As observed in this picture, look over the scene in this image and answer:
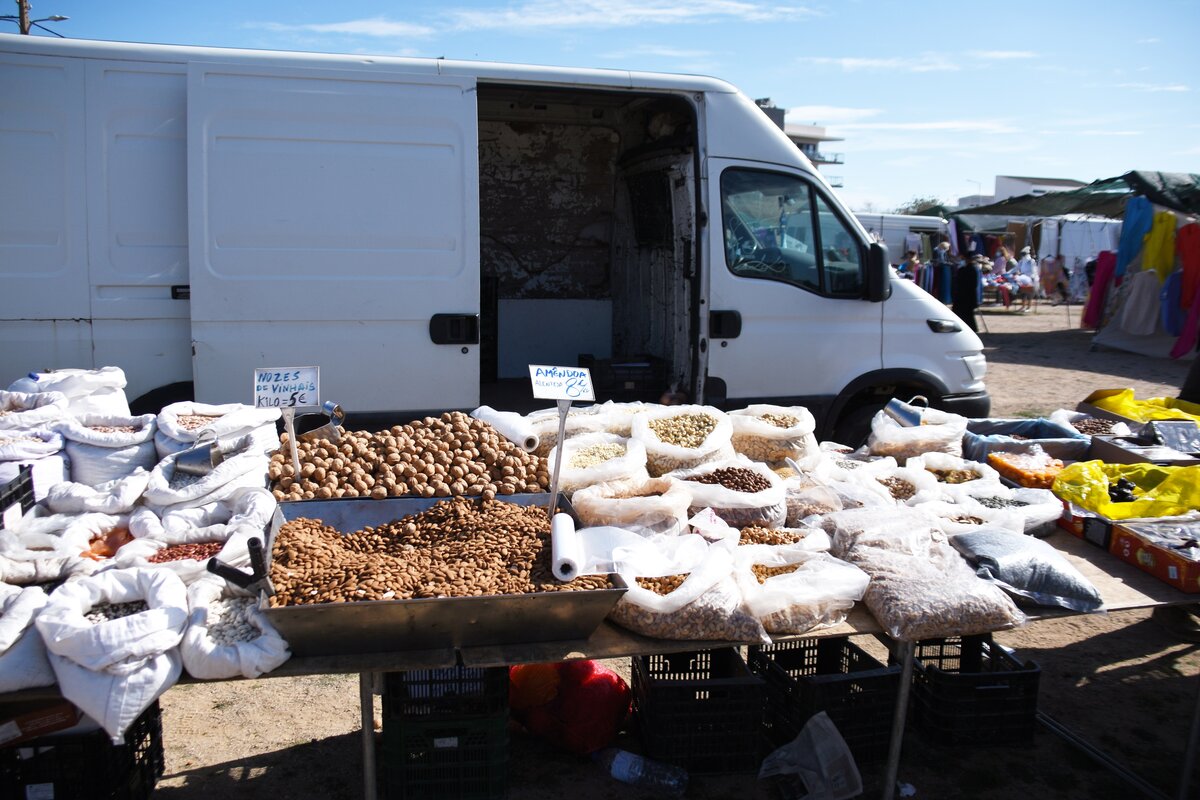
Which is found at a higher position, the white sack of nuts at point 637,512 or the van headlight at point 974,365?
the van headlight at point 974,365

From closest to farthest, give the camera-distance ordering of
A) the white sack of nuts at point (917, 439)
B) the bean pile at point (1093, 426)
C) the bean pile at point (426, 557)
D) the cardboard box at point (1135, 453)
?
the bean pile at point (426, 557)
the cardboard box at point (1135, 453)
the white sack of nuts at point (917, 439)
the bean pile at point (1093, 426)

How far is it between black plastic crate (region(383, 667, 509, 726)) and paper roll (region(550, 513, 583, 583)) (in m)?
0.48

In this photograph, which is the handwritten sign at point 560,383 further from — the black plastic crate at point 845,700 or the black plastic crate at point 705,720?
the black plastic crate at point 845,700

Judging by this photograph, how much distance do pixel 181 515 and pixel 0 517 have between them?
0.52 meters

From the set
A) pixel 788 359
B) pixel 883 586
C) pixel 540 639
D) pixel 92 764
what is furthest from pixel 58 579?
pixel 788 359

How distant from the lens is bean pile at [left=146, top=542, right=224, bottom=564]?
276cm

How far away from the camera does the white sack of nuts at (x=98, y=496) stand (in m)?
3.04

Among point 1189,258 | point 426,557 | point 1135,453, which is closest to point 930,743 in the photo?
point 1135,453

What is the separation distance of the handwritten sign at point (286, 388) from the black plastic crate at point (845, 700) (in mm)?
1958

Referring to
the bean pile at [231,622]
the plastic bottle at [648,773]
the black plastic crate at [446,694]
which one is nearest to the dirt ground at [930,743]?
the plastic bottle at [648,773]

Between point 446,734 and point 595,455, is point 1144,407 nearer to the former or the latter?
point 595,455

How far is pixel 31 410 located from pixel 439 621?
224 cm

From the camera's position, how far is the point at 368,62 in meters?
4.58

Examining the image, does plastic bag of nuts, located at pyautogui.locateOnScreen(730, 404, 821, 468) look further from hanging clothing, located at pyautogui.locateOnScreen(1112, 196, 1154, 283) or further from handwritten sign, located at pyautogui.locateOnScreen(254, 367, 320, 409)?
hanging clothing, located at pyautogui.locateOnScreen(1112, 196, 1154, 283)
